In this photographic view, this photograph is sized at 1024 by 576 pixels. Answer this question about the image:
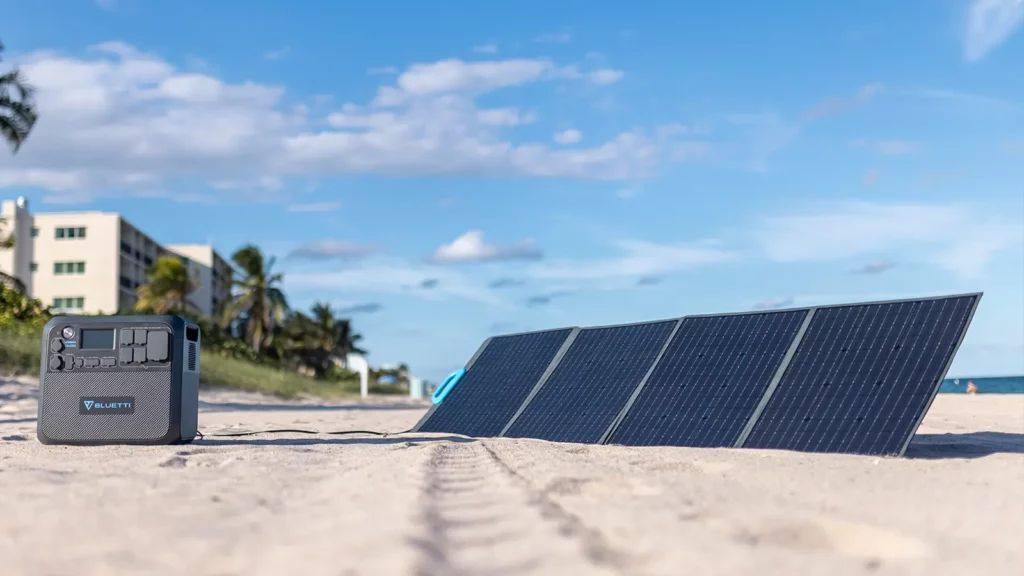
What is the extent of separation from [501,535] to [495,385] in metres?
6.31

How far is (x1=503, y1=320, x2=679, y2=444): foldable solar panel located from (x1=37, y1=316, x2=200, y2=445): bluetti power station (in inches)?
122

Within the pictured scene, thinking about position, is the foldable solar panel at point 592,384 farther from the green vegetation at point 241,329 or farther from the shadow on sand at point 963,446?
the green vegetation at point 241,329

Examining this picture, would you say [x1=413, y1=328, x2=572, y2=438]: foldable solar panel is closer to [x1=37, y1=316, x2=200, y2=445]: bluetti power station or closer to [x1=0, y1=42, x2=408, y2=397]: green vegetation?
[x1=37, y1=316, x2=200, y2=445]: bluetti power station

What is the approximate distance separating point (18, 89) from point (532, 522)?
852 inches

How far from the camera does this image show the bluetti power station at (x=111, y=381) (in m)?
7.02

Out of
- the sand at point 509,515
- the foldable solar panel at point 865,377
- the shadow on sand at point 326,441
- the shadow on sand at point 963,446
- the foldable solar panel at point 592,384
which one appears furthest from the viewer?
the foldable solar panel at point 592,384

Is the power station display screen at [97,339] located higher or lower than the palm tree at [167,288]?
lower

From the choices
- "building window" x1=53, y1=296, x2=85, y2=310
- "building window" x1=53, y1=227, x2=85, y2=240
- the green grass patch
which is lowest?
the green grass patch

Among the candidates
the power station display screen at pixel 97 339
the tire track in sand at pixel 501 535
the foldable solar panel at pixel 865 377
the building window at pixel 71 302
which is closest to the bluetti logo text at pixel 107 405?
the power station display screen at pixel 97 339

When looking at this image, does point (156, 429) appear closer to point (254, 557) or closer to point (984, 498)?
point (254, 557)

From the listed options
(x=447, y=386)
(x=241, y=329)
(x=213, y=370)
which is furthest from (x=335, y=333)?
(x=447, y=386)

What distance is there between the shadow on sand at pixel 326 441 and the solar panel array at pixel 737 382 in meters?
0.69

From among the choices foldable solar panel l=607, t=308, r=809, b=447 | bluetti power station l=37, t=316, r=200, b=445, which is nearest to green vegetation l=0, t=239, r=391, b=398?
bluetti power station l=37, t=316, r=200, b=445

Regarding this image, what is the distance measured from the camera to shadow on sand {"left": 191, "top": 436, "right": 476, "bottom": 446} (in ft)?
24.1
